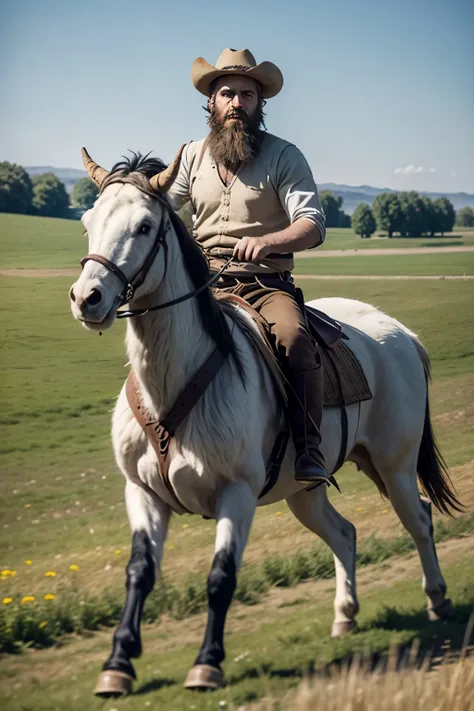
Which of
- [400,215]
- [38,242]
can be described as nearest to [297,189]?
[38,242]

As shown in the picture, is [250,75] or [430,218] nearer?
[250,75]

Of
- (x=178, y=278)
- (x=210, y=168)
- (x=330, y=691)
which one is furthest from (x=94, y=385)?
(x=330, y=691)

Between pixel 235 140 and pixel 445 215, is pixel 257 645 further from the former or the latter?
pixel 445 215

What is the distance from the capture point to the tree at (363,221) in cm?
1211

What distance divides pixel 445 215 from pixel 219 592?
9486 mm

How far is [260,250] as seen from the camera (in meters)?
4.04

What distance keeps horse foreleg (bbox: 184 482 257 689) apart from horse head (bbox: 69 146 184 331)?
95 centimetres

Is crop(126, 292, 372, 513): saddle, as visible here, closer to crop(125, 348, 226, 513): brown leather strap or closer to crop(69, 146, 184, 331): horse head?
crop(125, 348, 226, 513): brown leather strap

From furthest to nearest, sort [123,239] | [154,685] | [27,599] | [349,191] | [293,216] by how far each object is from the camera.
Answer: [349,191] < [27,599] < [293,216] < [154,685] < [123,239]

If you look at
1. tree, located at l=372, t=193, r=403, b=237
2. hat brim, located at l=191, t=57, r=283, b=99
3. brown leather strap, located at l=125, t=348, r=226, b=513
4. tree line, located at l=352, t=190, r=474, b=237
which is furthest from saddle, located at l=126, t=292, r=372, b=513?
tree, located at l=372, t=193, r=403, b=237

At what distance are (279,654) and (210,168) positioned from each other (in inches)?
91.4

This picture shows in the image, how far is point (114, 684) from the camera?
3.62 metres

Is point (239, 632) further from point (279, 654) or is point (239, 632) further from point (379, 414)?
point (379, 414)

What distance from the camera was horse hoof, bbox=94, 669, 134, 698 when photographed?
11.9 feet
